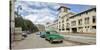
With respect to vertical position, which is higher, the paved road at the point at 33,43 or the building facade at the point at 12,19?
the building facade at the point at 12,19

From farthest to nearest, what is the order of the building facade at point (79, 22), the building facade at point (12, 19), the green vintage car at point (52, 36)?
the building facade at point (79, 22) → the green vintage car at point (52, 36) → the building facade at point (12, 19)

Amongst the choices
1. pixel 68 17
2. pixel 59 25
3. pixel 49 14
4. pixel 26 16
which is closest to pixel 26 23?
pixel 26 16

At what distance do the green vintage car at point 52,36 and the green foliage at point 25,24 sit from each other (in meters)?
0.18

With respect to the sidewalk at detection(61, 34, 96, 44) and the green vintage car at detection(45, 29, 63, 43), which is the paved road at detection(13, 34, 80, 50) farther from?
the sidewalk at detection(61, 34, 96, 44)

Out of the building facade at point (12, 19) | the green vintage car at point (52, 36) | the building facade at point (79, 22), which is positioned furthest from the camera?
the building facade at point (79, 22)

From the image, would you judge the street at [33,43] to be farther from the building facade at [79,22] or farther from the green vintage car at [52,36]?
the building facade at [79,22]

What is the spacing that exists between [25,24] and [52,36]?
0.42m

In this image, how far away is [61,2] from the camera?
216cm

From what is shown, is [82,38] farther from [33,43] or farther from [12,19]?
[12,19]

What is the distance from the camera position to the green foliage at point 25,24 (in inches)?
75.4

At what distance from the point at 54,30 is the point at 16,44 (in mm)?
560

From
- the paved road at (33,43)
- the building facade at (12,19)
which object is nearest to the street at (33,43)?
the paved road at (33,43)

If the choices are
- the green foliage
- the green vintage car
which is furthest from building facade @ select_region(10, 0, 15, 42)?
the green vintage car

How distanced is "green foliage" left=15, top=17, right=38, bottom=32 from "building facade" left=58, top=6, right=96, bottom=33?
0.40 metres
